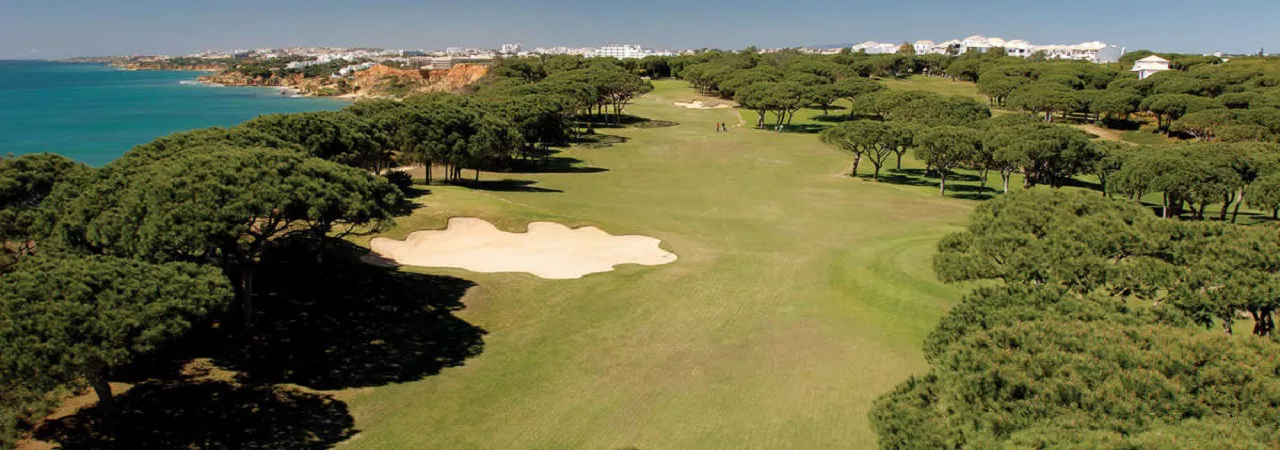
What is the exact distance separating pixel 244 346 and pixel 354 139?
23.9 meters

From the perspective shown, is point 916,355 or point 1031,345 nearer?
point 1031,345

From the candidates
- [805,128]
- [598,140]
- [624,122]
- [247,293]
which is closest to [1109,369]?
[247,293]

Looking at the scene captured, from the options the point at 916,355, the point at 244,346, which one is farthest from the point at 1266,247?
the point at 244,346

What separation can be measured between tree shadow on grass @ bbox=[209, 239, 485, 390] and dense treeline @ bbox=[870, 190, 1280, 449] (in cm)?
1444

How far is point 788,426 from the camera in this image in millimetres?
17547

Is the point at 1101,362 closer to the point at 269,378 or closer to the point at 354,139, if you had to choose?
the point at 269,378

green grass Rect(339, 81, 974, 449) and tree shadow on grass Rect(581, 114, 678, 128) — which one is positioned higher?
tree shadow on grass Rect(581, 114, 678, 128)

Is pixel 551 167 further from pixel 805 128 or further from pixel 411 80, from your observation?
pixel 411 80

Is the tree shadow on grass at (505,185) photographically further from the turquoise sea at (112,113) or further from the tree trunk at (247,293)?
the turquoise sea at (112,113)

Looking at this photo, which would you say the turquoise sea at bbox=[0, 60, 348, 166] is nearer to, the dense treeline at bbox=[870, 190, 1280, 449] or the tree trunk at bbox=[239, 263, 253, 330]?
the tree trunk at bbox=[239, 263, 253, 330]

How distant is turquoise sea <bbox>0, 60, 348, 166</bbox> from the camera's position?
8850 centimetres

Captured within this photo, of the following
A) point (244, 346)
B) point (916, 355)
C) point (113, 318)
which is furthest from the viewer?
point (916, 355)

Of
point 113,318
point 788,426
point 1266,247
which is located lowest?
point 788,426

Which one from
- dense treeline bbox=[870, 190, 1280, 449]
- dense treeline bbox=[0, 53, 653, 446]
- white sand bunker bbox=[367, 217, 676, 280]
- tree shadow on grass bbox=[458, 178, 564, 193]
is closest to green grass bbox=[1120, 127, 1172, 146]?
dense treeline bbox=[870, 190, 1280, 449]
